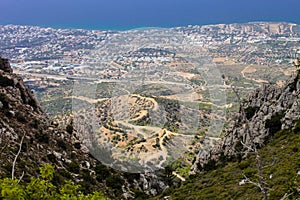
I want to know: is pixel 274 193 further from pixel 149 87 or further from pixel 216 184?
pixel 149 87

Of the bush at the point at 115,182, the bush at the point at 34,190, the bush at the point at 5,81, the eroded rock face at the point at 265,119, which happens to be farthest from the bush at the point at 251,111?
the bush at the point at 34,190

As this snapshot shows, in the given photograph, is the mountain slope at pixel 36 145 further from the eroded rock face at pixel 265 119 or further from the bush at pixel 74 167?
the eroded rock face at pixel 265 119

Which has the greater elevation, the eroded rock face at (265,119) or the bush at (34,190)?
the eroded rock face at (265,119)

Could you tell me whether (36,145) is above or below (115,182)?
above

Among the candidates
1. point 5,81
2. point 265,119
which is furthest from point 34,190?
point 5,81

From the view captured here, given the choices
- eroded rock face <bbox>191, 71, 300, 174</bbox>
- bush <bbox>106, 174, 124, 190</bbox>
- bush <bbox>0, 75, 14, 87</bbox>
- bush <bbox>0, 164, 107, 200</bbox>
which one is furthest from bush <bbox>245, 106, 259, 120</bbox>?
bush <bbox>0, 164, 107, 200</bbox>

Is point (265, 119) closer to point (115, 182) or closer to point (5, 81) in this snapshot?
point (115, 182)

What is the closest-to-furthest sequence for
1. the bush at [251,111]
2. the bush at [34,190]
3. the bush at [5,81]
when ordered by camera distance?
the bush at [34,190]
the bush at [5,81]
the bush at [251,111]

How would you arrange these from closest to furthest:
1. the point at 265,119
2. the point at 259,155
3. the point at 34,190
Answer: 1. the point at 34,190
2. the point at 259,155
3. the point at 265,119

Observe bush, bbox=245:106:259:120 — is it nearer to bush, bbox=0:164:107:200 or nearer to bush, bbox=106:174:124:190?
bush, bbox=106:174:124:190

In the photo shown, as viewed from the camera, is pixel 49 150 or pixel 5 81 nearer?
pixel 49 150
